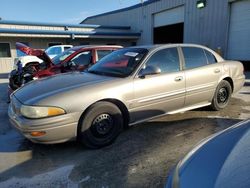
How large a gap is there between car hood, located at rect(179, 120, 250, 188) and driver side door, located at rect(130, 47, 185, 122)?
2023 mm

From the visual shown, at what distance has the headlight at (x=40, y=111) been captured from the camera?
10.4 feet

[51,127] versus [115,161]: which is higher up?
[51,127]

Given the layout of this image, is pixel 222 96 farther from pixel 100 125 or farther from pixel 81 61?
pixel 81 61

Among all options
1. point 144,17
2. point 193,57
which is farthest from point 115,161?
point 144,17

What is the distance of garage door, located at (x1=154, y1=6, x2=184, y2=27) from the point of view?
16844 millimetres

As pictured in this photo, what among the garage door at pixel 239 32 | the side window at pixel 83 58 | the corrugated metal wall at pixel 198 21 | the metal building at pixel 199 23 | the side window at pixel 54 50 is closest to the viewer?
the side window at pixel 83 58

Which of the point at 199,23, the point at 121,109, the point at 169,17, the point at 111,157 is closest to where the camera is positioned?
the point at 111,157

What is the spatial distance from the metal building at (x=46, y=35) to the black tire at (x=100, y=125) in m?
14.9

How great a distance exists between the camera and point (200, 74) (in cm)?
468

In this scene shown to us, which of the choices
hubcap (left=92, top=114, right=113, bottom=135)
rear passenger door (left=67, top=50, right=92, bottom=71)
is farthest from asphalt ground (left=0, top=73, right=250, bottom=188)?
rear passenger door (left=67, top=50, right=92, bottom=71)

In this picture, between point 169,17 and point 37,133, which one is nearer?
point 37,133

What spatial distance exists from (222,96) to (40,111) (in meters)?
3.96

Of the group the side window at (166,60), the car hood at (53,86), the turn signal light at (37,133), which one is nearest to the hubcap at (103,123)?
the car hood at (53,86)

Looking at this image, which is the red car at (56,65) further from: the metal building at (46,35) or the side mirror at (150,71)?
the metal building at (46,35)
